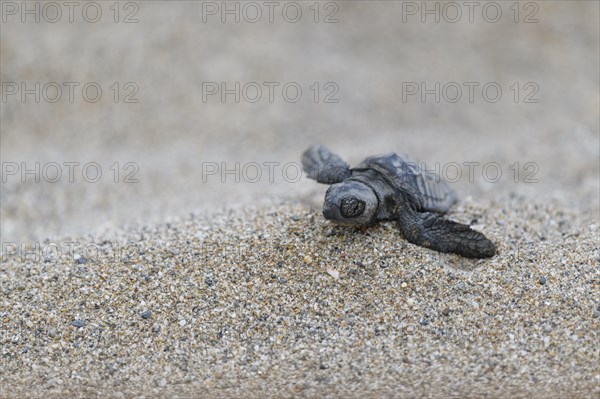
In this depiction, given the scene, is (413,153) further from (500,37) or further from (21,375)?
(21,375)
